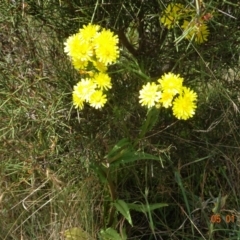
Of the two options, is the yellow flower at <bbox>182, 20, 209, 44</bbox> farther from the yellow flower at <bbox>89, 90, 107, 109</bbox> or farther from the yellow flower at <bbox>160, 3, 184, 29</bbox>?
the yellow flower at <bbox>89, 90, 107, 109</bbox>

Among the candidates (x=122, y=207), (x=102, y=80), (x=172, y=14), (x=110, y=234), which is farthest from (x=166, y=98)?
(x=110, y=234)

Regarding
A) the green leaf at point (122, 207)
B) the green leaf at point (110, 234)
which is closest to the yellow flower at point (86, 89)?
the green leaf at point (122, 207)

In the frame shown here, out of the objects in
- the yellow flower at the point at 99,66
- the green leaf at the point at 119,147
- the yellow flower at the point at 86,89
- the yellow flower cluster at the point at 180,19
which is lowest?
the green leaf at the point at 119,147

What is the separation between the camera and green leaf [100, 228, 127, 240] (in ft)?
7.38

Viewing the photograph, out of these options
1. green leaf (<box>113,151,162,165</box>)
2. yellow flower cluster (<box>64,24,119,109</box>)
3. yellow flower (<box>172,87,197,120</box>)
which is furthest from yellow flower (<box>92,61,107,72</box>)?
green leaf (<box>113,151,162,165</box>)

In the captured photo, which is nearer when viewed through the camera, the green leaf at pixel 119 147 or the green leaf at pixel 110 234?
the green leaf at pixel 119 147

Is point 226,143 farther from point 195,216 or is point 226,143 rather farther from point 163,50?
point 163,50

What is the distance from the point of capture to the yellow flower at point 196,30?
1.86 m

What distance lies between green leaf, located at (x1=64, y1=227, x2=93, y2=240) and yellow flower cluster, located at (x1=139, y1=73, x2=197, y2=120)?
65 cm

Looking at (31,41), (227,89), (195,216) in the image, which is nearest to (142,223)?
(195,216)

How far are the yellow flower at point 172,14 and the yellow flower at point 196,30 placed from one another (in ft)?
0.13

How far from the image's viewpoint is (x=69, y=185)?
7.82ft

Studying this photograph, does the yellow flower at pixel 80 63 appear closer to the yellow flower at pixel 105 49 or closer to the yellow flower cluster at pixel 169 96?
the yellow flower at pixel 105 49

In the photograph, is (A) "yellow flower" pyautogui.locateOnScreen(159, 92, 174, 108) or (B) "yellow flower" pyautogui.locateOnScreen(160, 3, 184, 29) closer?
(A) "yellow flower" pyautogui.locateOnScreen(159, 92, 174, 108)
